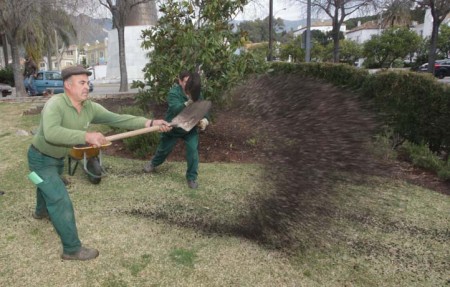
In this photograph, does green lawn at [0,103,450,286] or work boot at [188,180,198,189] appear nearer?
green lawn at [0,103,450,286]

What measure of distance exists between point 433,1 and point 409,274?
71.3ft

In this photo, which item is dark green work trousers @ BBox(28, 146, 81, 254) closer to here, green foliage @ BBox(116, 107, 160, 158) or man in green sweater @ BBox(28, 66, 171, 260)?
man in green sweater @ BBox(28, 66, 171, 260)

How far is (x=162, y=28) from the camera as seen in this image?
7.77 meters

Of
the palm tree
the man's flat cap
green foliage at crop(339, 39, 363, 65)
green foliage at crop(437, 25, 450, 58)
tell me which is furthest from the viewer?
green foliage at crop(339, 39, 363, 65)

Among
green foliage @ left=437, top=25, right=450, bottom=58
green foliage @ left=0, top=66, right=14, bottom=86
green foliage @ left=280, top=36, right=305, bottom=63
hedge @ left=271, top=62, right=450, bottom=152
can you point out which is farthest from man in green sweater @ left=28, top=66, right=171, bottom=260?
green foliage @ left=437, top=25, right=450, bottom=58

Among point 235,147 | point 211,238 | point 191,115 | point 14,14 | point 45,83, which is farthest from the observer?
point 45,83

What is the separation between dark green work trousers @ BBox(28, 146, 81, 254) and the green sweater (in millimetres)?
82

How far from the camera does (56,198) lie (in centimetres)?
322

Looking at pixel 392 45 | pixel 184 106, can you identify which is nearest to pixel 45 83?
pixel 184 106

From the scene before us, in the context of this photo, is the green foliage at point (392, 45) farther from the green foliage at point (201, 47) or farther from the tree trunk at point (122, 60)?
the green foliage at point (201, 47)

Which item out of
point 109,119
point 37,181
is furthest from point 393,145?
point 37,181

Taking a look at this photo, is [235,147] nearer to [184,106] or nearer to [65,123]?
[184,106]

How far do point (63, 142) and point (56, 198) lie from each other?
50 cm

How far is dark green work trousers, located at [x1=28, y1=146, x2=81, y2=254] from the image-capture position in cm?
324
